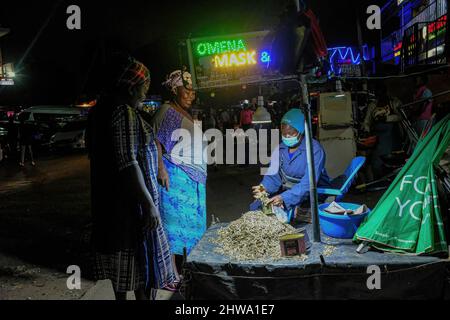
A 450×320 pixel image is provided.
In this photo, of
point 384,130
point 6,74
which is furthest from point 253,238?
point 6,74

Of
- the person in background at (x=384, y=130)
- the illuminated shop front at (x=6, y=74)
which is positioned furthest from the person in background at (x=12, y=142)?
the person in background at (x=384, y=130)

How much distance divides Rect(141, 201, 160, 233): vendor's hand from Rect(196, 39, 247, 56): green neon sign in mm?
2007

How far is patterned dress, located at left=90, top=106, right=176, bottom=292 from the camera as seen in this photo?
270 cm

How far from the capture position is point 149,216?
9.05 ft

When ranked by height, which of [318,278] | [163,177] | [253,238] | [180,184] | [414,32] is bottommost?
[318,278]

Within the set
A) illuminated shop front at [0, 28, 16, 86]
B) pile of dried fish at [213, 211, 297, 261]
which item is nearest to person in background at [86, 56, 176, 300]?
pile of dried fish at [213, 211, 297, 261]

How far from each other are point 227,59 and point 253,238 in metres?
1.91

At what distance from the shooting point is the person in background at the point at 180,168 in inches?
161

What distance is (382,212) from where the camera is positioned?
11.0 ft

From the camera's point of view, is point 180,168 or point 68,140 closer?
point 180,168

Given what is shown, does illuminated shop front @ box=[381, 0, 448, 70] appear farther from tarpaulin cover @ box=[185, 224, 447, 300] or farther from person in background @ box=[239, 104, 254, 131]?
tarpaulin cover @ box=[185, 224, 447, 300]

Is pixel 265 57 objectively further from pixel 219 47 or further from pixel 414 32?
pixel 414 32

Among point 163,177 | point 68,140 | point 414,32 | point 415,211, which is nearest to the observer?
point 415,211
